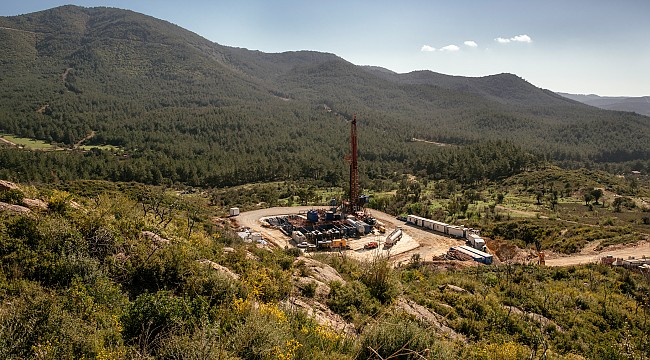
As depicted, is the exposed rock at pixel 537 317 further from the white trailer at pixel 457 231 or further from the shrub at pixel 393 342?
the white trailer at pixel 457 231

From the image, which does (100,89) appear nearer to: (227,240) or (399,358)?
(227,240)

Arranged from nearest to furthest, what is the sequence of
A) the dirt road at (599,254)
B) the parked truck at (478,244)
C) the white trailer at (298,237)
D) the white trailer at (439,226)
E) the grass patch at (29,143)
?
the dirt road at (599,254) → the parked truck at (478,244) → the white trailer at (298,237) → the white trailer at (439,226) → the grass patch at (29,143)

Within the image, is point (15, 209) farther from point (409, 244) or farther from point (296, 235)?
point (409, 244)

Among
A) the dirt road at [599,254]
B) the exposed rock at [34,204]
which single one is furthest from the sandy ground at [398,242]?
the exposed rock at [34,204]

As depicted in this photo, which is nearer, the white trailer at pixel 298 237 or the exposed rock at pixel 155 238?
the exposed rock at pixel 155 238

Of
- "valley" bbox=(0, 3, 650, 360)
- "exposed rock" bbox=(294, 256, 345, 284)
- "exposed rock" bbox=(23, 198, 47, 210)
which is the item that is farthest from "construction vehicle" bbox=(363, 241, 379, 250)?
"exposed rock" bbox=(23, 198, 47, 210)

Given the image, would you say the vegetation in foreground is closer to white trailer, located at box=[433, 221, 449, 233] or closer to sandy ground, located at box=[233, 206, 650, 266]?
sandy ground, located at box=[233, 206, 650, 266]
